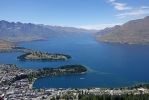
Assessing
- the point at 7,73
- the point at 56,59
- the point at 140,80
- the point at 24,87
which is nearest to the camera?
the point at 24,87

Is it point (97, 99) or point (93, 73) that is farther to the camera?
point (93, 73)

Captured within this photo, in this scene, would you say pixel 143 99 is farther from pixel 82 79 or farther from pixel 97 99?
pixel 82 79

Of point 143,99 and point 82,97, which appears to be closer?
point 143,99

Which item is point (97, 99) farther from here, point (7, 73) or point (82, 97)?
point (7, 73)

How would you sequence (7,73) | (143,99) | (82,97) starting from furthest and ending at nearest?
1. (7,73)
2. (82,97)
3. (143,99)

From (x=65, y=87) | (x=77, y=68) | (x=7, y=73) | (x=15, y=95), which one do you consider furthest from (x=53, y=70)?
(x=15, y=95)

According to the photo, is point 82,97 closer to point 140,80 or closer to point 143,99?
point 143,99

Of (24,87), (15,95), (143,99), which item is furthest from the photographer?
(24,87)

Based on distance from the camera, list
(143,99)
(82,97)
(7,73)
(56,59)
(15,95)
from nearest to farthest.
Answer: (143,99)
(82,97)
(15,95)
(7,73)
(56,59)

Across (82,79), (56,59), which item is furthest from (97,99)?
(56,59)
